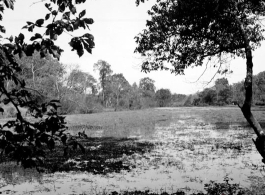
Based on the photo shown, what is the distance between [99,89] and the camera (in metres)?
88.1

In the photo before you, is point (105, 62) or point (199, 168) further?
point (105, 62)

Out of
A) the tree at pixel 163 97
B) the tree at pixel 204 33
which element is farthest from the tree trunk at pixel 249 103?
the tree at pixel 163 97

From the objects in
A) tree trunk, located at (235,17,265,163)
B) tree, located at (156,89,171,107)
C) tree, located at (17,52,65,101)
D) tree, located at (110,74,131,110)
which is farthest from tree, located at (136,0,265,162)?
tree, located at (156,89,171,107)

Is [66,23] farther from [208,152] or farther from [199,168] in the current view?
[208,152]

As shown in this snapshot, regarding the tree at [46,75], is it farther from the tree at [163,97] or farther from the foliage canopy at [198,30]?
the tree at [163,97]

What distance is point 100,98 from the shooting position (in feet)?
283

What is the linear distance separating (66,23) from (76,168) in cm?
934

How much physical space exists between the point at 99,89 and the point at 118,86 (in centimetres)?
748

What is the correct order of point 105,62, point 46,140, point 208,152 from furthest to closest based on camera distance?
point 105,62
point 208,152
point 46,140

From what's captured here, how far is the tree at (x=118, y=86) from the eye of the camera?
81625 millimetres

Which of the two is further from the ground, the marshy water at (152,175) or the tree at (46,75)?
the tree at (46,75)

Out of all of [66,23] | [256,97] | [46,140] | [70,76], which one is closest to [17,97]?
[46,140]

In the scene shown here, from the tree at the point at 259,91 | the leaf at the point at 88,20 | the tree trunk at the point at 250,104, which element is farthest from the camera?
the tree at the point at 259,91

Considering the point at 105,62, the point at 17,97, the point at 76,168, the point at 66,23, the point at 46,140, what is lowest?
the point at 76,168
